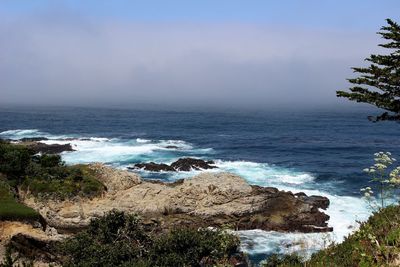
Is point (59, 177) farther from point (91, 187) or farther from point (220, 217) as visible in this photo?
point (220, 217)

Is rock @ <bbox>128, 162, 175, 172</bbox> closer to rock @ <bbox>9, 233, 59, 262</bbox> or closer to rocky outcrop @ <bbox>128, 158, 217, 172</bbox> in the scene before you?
rocky outcrop @ <bbox>128, 158, 217, 172</bbox>

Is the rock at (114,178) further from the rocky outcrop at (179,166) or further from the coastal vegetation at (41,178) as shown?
the rocky outcrop at (179,166)

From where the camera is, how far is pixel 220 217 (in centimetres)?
3131

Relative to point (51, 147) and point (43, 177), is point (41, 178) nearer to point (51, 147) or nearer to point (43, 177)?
point (43, 177)

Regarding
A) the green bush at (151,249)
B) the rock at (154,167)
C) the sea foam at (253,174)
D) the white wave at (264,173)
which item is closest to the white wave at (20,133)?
the sea foam at (253,174)

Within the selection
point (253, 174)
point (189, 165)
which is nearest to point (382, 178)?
point (253, 174)

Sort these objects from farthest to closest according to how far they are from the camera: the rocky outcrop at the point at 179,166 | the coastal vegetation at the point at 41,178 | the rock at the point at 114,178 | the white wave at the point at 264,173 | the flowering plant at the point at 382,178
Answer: the rocky outcrop at the point at 179,166, the white wave at the point at 264,173, the rock at the point at 114,178, the coastal vegetation at the point at 41,178, the flowering plant at the point at 382,178

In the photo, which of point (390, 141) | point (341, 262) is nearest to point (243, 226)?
Result: point (341, 262)

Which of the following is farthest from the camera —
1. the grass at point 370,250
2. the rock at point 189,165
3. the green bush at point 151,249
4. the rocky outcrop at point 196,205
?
the rock at point 189,165

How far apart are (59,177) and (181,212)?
9978 mm

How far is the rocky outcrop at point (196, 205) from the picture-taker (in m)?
29.3

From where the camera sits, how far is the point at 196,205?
1270 inches

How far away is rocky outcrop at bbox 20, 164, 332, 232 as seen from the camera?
29316 millimetres

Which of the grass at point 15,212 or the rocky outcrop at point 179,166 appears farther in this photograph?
the rocky outcrop at point 179,166
